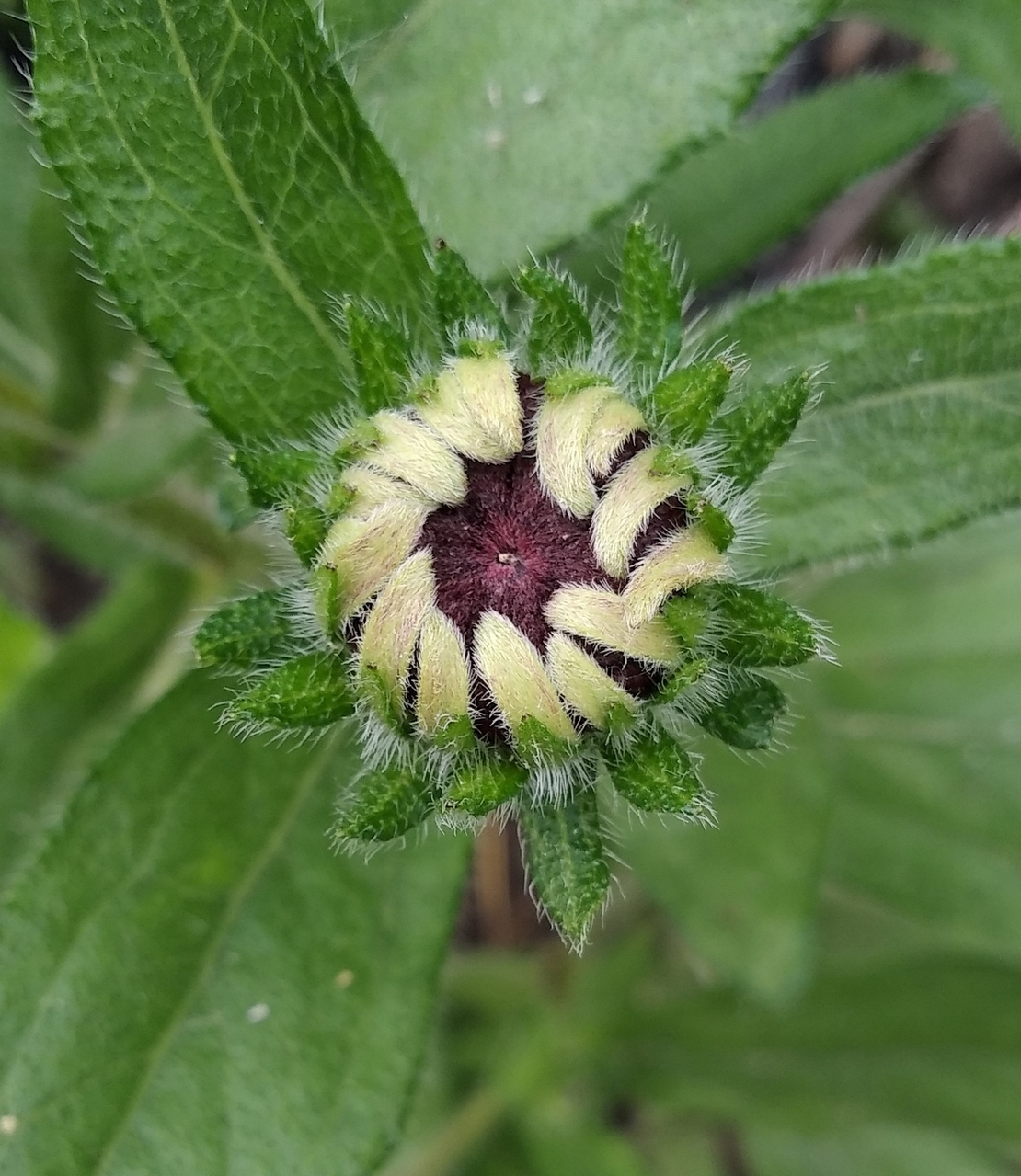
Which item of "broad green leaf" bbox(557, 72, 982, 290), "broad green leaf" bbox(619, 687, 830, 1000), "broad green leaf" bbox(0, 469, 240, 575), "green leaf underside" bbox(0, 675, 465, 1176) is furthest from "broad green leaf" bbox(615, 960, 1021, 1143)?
"broad green leaf" bbox(557, 72, 982, 290)

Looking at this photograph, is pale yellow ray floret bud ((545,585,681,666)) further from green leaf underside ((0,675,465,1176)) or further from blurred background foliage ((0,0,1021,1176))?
green leaf underside ((0,675,465,1176))

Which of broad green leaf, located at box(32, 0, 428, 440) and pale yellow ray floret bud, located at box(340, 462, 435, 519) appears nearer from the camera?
pale yellow ray floret bud, located at box(340, 462, 435, 519)

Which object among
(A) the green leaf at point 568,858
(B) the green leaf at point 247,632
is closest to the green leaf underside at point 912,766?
(A) the green leaf at point 568,858

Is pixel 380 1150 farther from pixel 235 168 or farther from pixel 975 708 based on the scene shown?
pixel 975 708

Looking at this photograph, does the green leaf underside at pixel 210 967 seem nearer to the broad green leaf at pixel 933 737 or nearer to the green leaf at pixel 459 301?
the green leaf at pixel 459 301

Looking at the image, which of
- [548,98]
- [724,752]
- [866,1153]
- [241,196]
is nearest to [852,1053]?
[866,1153]

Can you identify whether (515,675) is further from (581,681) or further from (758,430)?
(758,430)
